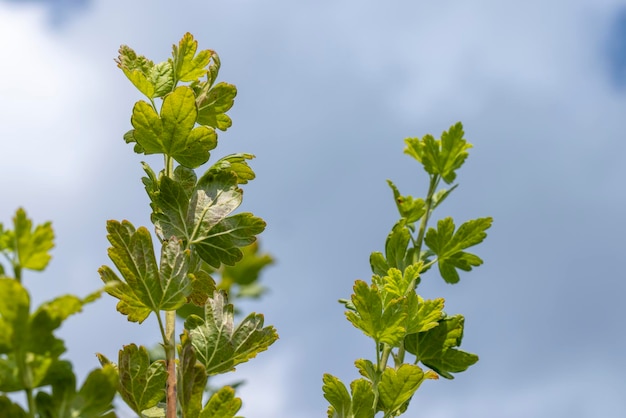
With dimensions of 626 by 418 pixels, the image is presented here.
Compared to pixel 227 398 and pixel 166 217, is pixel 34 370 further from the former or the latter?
pixel 166 217

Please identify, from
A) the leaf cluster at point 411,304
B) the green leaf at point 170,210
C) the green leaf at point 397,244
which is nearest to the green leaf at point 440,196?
the leaf cluster at point 411,304

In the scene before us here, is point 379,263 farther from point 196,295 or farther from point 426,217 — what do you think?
point 196,295

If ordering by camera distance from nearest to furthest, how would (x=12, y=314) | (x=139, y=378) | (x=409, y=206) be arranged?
1. (x=12, y=314)
2. (x=139, y=378)
3. (x=409, y=206)

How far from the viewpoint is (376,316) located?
1803mm

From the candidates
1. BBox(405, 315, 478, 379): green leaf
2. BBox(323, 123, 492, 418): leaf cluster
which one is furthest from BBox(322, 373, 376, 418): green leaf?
BBox(405, 315, 478, 379): green leaf

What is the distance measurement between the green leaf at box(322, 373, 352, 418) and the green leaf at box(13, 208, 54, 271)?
76cm

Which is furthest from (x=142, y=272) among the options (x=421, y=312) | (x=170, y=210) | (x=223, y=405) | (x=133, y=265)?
(x=421, y=312)

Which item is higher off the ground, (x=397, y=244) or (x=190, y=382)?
(x=397, y=244)

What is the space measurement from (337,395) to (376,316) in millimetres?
201

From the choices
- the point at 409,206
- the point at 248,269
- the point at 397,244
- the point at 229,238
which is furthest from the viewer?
the point at 248,269

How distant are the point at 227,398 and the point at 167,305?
10.3 inches

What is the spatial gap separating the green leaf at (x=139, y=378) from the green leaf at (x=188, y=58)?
70 cm

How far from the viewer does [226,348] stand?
66.7 inches

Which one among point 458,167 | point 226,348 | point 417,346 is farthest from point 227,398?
point 458,167
